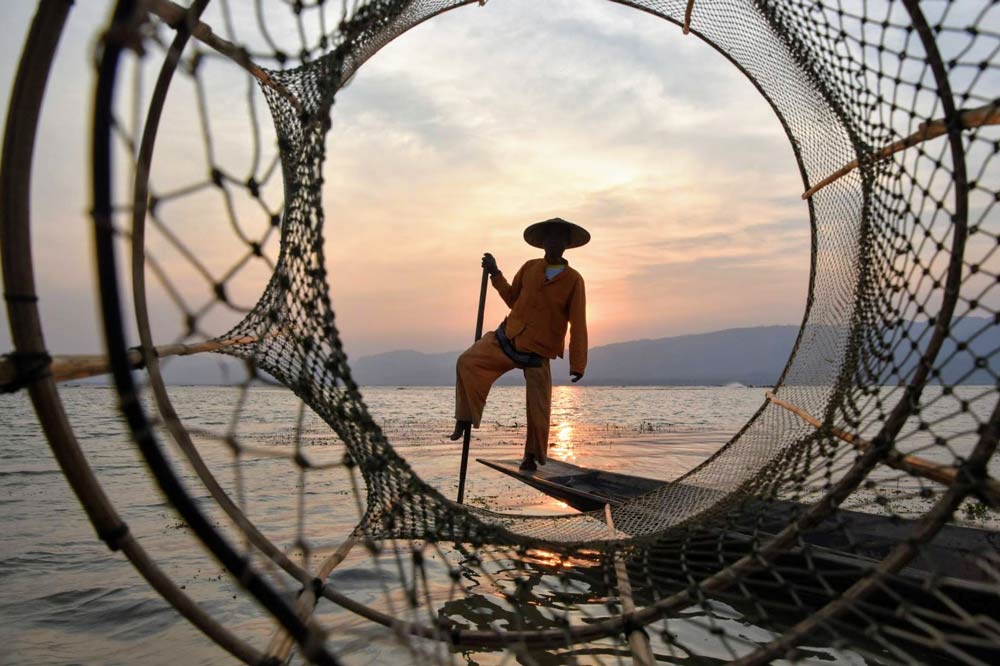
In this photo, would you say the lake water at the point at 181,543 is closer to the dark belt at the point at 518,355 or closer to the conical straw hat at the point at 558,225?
the dark belt at the point at 518,355

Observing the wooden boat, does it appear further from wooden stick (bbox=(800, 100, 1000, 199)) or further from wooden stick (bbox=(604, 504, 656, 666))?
wooden stick (bbox=(800, 100, 1000, 199))

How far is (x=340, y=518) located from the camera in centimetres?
598

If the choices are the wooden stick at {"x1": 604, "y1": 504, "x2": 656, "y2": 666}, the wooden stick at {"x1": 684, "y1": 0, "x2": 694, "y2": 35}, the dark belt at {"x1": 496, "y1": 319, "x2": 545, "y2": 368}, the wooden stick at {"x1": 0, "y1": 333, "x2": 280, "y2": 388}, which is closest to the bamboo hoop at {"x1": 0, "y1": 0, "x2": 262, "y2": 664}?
the wooden stick at {"x1": 0, "y1": 333, "x2": 280, "y2": 388}

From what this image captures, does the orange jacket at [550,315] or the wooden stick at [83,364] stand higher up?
the orange jacket at [550,315]

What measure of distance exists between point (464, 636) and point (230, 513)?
0.87 metres

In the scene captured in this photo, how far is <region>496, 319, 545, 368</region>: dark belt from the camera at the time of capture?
5.68 m

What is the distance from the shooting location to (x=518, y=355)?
18.7 feet

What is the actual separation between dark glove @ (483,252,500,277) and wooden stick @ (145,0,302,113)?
319cm

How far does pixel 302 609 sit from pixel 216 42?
6.60 ft

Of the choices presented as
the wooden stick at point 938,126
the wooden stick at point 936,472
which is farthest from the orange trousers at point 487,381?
the wooden stick at point 936,472

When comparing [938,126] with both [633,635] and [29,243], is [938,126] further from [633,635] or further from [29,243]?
[29,243]

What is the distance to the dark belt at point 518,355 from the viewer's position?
224 inches

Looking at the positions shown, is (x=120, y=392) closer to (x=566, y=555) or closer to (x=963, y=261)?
(x=566, y=555)

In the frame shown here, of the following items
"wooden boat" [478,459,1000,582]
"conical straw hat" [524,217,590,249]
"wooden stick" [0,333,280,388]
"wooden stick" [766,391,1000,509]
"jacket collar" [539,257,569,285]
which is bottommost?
"wooden boat" [478,459,1000,582]
